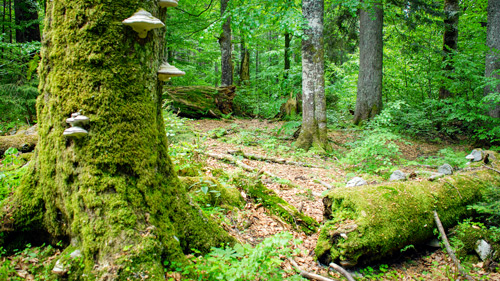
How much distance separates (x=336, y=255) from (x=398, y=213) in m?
1.05

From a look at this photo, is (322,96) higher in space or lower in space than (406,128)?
higher

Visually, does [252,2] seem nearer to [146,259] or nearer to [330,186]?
[330,186]

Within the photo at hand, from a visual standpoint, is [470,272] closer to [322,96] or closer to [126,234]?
[126,234]

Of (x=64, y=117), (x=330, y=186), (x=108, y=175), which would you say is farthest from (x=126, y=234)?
(x=330, y=186)

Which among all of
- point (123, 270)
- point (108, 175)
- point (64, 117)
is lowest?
point (123, 270)

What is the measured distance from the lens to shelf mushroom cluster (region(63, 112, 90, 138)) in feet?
6.33

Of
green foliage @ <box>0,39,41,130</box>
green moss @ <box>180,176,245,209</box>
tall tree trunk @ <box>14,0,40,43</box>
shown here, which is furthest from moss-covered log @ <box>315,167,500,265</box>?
tall tree trunk @ <box>14,0,40,43</box>

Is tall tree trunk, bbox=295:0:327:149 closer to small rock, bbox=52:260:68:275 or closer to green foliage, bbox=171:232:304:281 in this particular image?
green foliage, bbox=171:232:304:281

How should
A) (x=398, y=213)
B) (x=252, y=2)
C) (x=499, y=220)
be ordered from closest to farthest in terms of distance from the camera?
(x=398, y=213) < (x=499, y=220) < (x=252, y=2)

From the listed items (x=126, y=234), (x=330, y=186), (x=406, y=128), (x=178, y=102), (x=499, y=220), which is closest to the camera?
(x=126, y=234)

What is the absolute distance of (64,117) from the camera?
212 centimetres

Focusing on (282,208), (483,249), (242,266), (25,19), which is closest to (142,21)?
(242,266)

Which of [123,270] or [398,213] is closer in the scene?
[123,270]

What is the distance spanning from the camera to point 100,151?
2045 mm
